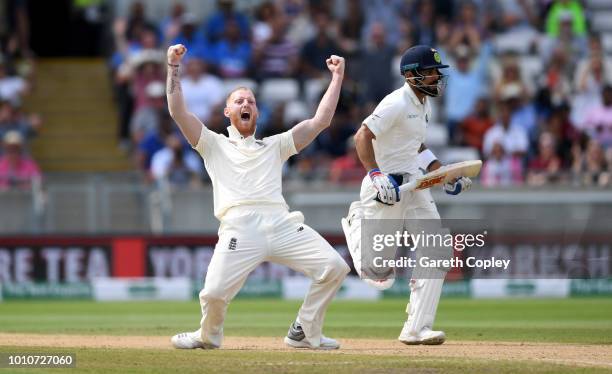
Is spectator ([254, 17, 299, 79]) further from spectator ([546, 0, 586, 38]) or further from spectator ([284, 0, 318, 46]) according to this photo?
spectator ([546, 0, 586, 38])

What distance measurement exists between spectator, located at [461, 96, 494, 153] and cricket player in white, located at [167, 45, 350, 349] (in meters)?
9.00

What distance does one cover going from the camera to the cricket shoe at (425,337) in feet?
30.0

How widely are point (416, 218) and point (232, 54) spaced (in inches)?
387

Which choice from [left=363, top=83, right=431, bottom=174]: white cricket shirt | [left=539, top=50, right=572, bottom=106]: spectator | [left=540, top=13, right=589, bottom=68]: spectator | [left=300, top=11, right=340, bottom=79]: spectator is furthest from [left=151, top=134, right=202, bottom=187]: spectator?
[left=363, top=83, right=431, bottom=174]: white cricket shirt

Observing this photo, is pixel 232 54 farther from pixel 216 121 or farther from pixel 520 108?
pixel 520 108

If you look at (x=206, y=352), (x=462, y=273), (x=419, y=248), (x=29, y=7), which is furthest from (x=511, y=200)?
(x=29, y=7)

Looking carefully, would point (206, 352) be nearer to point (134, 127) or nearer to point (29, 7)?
point (134, 127)

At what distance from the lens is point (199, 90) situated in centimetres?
1797

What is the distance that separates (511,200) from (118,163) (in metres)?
6.02

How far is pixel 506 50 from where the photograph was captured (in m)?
19.3

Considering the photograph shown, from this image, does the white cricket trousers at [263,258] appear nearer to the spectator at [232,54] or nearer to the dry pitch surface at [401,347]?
the dry pitch surface at [401,347]

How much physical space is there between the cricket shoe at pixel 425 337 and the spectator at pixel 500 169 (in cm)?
729

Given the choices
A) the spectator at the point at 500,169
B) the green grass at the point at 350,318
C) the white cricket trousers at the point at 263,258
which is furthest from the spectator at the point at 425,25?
the white cricket trousers at the point at 263,258

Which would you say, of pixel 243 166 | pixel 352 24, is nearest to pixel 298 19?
pixel 352 24
